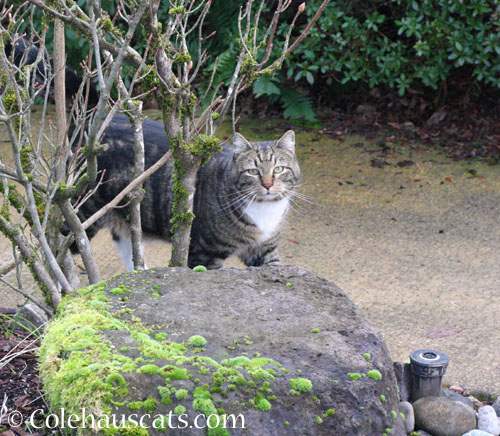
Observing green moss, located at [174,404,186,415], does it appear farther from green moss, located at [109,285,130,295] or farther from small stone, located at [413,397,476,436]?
small stone, located at [413,397,476,436]

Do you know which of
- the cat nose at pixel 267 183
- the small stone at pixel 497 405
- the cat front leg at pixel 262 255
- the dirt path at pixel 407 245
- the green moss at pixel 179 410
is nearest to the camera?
the green moss at pixel 179 410

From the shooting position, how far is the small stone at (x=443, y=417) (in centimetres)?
325

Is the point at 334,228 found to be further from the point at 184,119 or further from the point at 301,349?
the point at 301,349

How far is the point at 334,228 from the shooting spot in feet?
18.9

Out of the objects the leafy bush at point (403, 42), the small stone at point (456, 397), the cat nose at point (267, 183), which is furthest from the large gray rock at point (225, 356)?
the leafy bush at point (403, 42)

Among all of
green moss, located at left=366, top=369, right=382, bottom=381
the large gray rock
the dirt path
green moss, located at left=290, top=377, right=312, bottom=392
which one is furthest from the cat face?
green moss, located at left=290, top=377, right=312, bottom=392

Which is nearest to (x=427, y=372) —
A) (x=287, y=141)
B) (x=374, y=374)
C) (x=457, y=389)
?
(x=457, y=389)

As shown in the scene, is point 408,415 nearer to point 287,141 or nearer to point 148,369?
point 148,369

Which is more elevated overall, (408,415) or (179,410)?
(179,410)

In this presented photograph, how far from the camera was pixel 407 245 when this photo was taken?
214 inches

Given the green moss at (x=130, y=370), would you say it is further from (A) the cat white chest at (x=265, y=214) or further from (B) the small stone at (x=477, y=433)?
(A) the cat white chest at (x=265, y=214)

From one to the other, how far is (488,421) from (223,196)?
2127 millimetres

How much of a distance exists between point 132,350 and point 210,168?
2.47m

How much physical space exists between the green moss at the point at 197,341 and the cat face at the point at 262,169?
6.56ft
